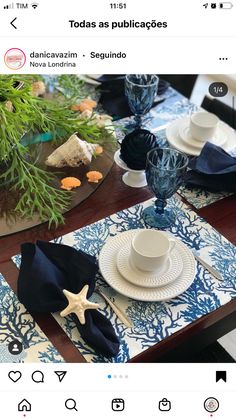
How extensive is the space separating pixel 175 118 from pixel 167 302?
1.93 feet

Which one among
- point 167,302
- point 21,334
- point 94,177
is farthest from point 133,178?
point 21,334

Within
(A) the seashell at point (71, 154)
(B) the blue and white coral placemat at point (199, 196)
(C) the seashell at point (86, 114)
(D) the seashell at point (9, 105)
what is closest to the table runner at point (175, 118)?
(B) the blue and white coral placemat at point (199, 196)

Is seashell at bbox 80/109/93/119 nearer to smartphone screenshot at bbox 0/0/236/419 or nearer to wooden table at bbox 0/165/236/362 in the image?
smartphone screenshot at bbox 0/0/236/419

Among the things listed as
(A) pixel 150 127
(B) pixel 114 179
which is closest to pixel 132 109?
(A) pixel 150 127

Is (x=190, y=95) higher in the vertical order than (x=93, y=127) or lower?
lower

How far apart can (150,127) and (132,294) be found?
54 cm

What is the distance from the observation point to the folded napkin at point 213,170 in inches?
41.3

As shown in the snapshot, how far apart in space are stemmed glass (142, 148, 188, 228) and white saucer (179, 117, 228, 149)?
166 millimetres
